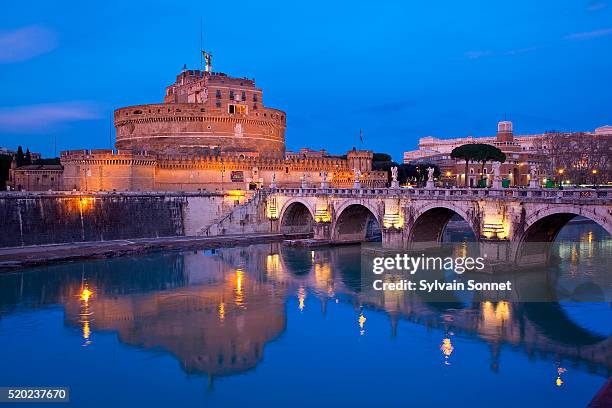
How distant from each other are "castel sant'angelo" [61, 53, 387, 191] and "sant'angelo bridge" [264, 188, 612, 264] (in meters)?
6.42

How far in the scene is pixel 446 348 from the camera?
754 inches

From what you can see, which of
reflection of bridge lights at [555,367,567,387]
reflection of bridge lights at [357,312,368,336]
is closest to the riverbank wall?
reflection of bridge lights at [357,312,368,336]

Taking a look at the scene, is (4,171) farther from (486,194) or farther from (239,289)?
(486,194)

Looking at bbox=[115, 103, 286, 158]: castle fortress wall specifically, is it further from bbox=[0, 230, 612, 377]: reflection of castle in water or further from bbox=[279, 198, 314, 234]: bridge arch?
bbox=[0, 230, 612, 377]: reflection of castle in water

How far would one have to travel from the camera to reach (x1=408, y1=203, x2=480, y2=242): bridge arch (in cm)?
3469

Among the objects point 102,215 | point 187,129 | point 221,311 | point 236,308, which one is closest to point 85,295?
point 221,311

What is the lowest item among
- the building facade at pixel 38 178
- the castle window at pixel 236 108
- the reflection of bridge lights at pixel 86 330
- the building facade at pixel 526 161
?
the reflection of bridge lights at pixel 86 330

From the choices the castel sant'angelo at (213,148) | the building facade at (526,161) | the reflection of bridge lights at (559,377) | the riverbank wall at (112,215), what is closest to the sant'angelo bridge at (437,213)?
the building facade at (526,161)

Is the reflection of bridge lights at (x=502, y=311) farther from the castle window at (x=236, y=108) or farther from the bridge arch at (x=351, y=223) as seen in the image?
the castle window at (x=236, y=108)

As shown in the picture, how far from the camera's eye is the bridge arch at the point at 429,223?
34688 mm

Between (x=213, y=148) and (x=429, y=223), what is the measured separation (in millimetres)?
31733

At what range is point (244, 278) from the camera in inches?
1235

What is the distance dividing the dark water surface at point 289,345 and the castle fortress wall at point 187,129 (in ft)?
109

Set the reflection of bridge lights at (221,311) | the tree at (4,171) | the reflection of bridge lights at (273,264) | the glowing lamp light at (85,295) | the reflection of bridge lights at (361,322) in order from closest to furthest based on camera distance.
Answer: the reflection of bridge lights at (361,322)
the reflection of bridge lights at (221,311)
the glowing lamp light at (85,295)
the reflection of bridge lights at (273,264)
the tree at (4,171)
